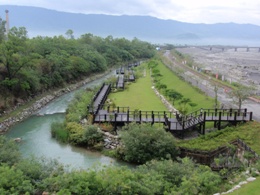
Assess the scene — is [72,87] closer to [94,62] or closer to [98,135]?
[94,62]

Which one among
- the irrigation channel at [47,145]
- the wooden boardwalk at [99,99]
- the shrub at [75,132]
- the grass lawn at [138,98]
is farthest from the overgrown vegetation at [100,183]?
the grass lawn at [138,98]

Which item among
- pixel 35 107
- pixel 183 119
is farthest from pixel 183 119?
pixel 35 107

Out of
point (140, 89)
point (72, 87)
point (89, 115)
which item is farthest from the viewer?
point (72, 87)

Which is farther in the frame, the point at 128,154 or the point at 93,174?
the point at 128,154

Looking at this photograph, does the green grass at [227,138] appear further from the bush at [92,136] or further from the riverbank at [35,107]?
the riverbank at [35,107]

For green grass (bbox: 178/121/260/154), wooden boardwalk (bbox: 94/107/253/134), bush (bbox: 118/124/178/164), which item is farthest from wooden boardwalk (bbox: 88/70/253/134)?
bush (bbox: 118/124/178/164)

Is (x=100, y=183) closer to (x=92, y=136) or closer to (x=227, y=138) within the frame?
(x=92, y=136)

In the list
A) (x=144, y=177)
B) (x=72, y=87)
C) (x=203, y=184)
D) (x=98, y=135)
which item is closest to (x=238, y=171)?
(x=203, y=184)
